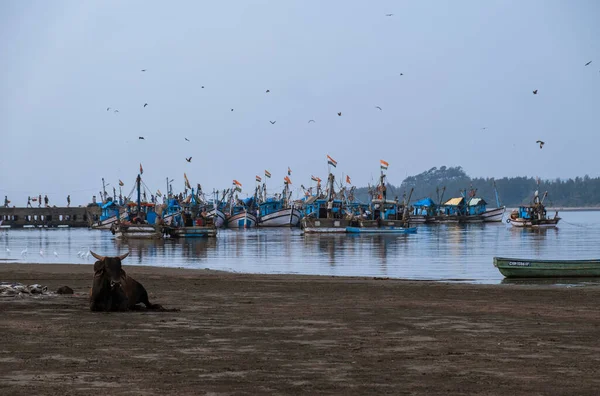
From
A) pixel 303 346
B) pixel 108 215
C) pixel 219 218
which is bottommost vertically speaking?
pixel 303 346

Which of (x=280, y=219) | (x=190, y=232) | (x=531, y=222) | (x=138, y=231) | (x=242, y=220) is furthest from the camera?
(x=280, y=219)

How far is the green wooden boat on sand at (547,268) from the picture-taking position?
109 ft

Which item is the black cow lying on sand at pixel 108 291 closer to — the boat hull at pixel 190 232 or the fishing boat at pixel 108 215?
the boat hull at pixel 190 232

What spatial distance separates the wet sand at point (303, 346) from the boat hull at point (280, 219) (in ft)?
397

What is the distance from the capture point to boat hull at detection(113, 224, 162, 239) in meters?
88.8

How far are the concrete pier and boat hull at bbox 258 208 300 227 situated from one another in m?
37.0

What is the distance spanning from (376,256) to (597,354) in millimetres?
42652

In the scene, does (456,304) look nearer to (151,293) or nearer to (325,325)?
(325,325)

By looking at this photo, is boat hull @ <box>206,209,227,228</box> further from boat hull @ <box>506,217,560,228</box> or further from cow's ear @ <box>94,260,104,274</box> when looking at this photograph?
cow's ear @ <box>94,260,104,274</box>

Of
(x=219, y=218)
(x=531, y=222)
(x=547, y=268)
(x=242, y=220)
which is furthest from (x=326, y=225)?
(x=547, y=268)

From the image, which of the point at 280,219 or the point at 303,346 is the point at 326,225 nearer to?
the point at 280,219

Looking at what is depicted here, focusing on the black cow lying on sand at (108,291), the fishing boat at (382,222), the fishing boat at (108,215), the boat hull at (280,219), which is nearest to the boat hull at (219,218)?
the boat hull at (280,219)

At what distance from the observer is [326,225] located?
10388 centimetres

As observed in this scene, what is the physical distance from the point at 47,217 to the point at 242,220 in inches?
1849
